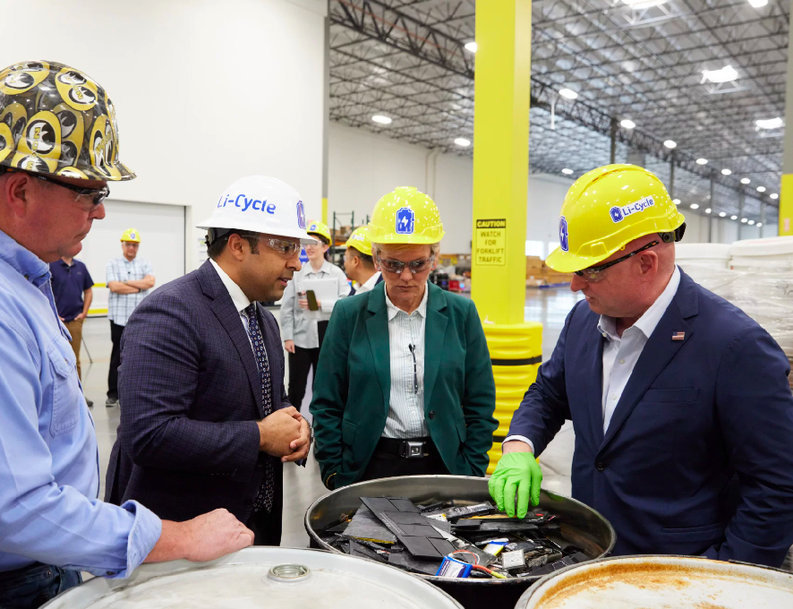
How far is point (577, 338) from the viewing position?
1.70 meters

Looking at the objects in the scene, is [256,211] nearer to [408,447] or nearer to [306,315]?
[408,447]

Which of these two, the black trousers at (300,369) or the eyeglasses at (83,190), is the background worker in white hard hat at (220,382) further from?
the black trousers at (300,369)

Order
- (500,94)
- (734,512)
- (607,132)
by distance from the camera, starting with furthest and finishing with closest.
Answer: (607,132) < (500,94) < (734,512)

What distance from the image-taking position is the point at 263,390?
1.74m

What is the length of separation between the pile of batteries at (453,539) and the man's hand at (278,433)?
248 millimetres

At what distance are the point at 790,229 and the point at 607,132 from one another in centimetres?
1561

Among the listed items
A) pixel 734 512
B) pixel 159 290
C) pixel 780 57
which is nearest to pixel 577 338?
pixel 734 512

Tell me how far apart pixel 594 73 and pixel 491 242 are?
46.1 ft

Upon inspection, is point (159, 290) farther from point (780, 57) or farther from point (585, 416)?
point (780, 57)

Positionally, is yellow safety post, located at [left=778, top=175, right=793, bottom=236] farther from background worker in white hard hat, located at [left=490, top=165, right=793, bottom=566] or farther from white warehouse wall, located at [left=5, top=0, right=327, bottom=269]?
white warehouse wall, located at [left=5, top=0, right=327, bottom=269]

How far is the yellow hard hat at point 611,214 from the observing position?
55.9 inches

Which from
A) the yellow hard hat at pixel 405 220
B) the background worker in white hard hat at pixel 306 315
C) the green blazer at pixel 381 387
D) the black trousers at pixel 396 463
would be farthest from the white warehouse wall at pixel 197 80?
the black trousers at pixel 396 463

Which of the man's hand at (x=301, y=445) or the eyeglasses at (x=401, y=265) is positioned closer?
the man's hand at (x=301, y=445)

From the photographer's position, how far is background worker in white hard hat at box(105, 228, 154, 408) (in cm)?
629
